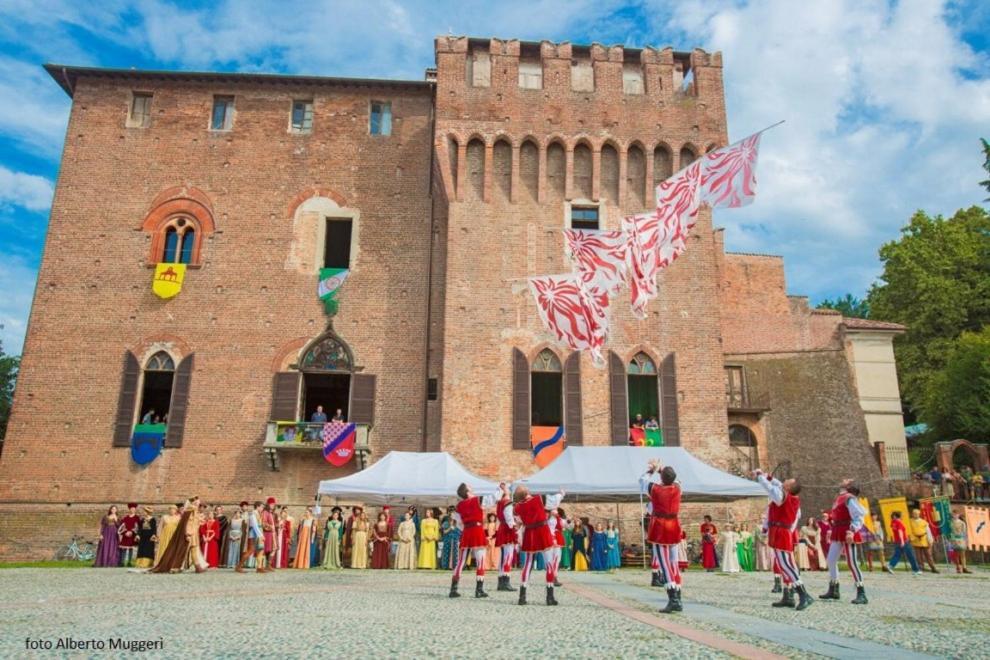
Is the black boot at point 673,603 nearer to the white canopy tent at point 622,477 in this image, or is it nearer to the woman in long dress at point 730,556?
the white canopy tent at point 622,477

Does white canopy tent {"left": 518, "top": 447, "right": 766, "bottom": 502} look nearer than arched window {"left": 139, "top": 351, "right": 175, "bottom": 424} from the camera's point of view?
Yes

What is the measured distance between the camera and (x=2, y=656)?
17.2 feet

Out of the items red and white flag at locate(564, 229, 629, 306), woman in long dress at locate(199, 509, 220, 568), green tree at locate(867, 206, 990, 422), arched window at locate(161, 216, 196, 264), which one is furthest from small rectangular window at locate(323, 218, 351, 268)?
green tree at locate(867, 206, 990, 422)

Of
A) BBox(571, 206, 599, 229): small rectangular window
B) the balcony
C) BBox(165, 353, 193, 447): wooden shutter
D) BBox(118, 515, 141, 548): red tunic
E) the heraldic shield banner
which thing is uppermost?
BBox(571, 206, 599, 229): small rectangular window

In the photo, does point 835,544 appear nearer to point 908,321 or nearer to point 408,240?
point 408,240

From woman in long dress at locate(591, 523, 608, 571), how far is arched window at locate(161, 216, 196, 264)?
16.3m

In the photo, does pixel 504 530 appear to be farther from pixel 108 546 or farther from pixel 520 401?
pixel 108 546

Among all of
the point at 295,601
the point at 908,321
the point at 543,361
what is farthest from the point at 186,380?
the point at 908,321

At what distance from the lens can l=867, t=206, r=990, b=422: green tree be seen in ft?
122

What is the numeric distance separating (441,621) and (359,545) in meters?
13.5

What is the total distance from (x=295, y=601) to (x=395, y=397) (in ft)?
48.0

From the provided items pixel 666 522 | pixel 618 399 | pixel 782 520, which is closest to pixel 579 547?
pixel 618 399

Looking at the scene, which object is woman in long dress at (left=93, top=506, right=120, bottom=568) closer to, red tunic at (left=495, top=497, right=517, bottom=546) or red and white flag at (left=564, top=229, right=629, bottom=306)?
red tunic at (left=495, top=497, right=517, bottom=546)

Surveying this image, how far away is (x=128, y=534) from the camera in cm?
1997
